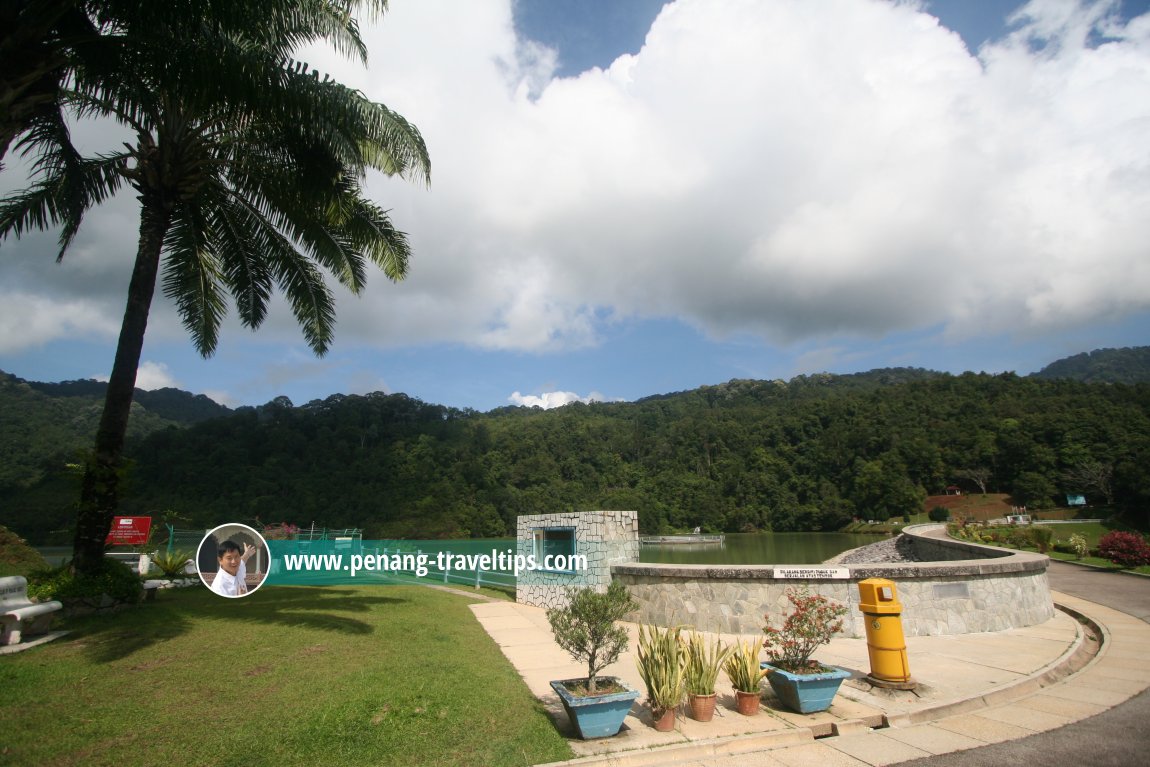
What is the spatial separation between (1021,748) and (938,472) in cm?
8428

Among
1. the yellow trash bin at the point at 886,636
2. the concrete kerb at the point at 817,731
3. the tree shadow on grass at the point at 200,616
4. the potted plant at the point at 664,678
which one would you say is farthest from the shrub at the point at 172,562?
the yellow trash bin at the point at 886,636

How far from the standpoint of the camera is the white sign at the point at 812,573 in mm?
9484

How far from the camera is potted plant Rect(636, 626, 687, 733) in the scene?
535 cm

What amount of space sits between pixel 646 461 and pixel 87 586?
92084 millimetres

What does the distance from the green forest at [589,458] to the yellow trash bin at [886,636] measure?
40.1m

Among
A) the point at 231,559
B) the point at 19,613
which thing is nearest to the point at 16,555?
the point at 231,559

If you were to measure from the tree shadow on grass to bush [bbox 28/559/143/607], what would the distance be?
22 centimetres

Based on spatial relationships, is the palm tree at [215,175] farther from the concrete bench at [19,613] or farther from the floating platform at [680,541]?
the floating platform at [680,541]

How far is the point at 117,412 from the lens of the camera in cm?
867

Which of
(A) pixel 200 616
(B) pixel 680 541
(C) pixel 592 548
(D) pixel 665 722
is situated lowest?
(B) pixel 680 541

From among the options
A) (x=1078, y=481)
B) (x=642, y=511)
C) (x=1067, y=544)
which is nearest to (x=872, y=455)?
(x=1078, y=481)

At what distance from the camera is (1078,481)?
202ft

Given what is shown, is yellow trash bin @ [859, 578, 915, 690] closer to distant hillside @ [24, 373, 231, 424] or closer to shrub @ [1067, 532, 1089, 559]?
shrub @ [1067, 532, 1089, 559]

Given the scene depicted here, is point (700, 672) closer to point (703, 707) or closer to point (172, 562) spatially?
point (703, 707)
